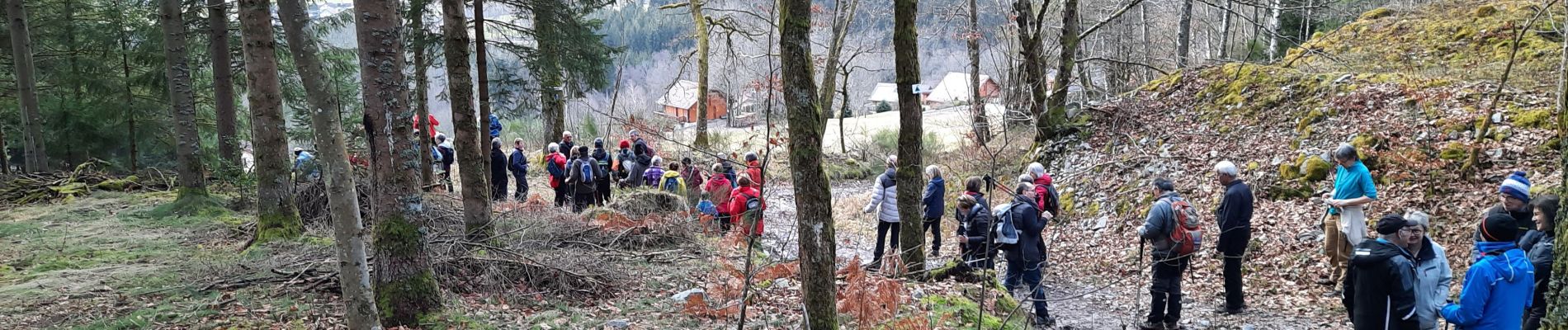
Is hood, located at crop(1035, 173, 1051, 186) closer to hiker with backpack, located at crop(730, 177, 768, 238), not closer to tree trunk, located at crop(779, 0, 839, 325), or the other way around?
hiker with backpack, located at crop(730, 177, 768, 238)

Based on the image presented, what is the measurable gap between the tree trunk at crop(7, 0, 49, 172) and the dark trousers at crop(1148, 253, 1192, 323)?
17.5m

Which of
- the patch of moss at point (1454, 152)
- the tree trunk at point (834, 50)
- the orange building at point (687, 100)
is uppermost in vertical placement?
the tree trunk at point (834, 50)

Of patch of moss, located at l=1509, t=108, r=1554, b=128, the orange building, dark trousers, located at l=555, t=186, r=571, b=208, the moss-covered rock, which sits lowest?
dark trousers, located at l=555, t=186, r=571, b=208

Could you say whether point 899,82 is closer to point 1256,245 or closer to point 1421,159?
point 1256,245

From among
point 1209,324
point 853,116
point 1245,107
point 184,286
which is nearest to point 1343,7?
point 1245,107

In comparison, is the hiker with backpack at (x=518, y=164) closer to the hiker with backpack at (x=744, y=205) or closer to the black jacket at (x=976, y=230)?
Result: the hiker with backpack at (x=744, y=205)

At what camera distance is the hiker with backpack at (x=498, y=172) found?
1297 cm

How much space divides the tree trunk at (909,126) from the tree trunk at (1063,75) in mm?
7382

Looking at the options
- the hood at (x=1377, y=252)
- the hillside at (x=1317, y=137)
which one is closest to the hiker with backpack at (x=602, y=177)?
→ the hillside at (x=1317, y=137)

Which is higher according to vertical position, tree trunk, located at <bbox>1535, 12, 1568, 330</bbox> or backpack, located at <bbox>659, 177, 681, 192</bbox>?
tree trunk, located at <bbox>1535, 12, 1568, 330</bbox>

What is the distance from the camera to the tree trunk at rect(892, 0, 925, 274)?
7.28 meters

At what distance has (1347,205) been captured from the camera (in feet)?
24.7

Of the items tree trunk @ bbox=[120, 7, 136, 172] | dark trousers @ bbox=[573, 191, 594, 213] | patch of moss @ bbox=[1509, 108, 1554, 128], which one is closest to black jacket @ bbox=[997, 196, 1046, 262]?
patch of moss @ bbox=[1509, 108, 1554, 128]

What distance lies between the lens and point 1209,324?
24.6 feet
